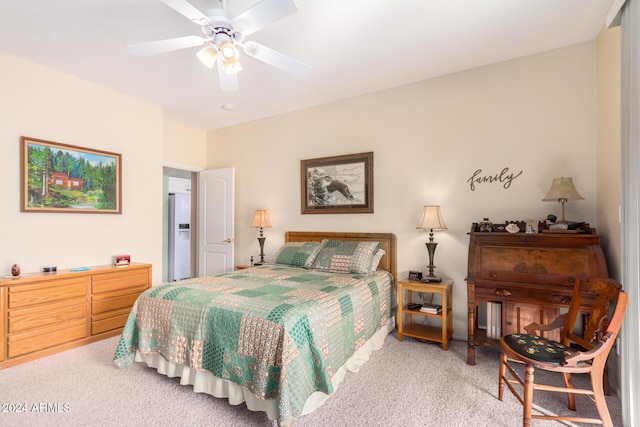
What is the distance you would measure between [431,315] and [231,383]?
192 centimetres

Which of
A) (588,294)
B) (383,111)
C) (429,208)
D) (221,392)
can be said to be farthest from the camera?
(383,111)

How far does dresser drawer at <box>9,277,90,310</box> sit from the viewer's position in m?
2.64

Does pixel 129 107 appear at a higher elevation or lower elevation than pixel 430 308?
higher

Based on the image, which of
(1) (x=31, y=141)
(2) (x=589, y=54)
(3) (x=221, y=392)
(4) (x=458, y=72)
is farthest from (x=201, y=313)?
(2) (x=589, y=54)

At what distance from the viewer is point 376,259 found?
3.37m

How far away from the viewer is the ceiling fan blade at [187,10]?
169cm

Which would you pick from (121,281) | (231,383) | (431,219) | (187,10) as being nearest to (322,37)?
(187,10)

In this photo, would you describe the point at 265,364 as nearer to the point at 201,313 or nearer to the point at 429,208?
the point at 201,313

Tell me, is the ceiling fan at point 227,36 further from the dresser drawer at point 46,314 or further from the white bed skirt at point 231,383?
the dresser drawer at point 46,314

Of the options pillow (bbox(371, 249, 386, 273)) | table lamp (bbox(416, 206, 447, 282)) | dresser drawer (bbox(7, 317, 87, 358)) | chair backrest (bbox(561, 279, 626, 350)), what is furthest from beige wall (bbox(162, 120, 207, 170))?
chair backrest (bbox(561, 279, 626, 350))

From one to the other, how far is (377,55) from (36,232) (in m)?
3.75

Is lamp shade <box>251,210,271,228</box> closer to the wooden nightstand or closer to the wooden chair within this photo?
the wooden nightstand

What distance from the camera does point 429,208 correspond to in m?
3.12

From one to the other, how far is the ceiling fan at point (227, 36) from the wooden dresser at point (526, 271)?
2.16 meters
